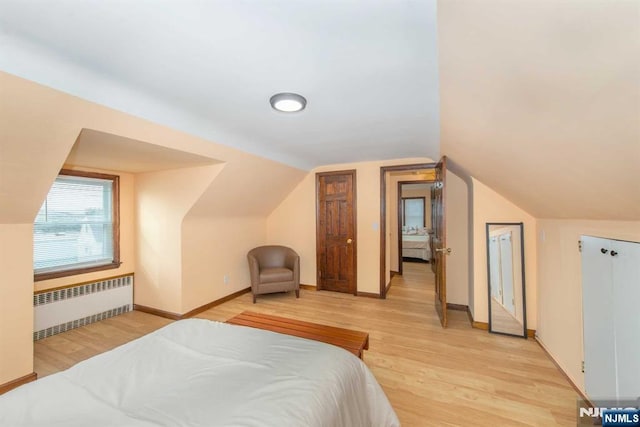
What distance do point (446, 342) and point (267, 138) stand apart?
296cm

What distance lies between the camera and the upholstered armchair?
3900 mm

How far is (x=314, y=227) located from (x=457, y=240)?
2285mm

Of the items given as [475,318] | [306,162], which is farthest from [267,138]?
[475,318]

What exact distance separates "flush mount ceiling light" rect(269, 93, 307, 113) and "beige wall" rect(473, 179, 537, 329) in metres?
2.35

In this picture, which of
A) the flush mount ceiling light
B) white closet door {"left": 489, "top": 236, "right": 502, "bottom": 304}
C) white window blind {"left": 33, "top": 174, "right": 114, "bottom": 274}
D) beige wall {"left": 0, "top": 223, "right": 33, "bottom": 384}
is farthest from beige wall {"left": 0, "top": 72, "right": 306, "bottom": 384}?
white closet door {"left": 489, "top": 236, "right": 502, "bottom": 304}

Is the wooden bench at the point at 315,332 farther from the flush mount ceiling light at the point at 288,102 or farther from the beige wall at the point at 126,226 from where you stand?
the beige wall at the point at 126,226

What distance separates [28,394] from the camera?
1030 millimetres

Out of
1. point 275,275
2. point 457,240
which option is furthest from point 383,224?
point 275,275

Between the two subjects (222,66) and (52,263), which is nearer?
(222,66)

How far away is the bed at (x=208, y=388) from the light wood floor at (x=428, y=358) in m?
0.64

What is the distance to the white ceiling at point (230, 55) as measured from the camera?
1100 millimetres

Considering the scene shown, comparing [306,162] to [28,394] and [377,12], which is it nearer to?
[377,12]

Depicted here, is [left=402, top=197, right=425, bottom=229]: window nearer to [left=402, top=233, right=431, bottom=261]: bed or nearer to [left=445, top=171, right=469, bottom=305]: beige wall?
[left=402, top=233, right=431, bottom=261]: bed

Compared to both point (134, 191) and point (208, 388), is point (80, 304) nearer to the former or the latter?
point (134, 191)
